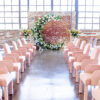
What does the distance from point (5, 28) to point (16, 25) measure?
3.00ft

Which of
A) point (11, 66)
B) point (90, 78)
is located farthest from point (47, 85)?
point (90, 78)

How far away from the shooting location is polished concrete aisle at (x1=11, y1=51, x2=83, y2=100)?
4.54 metres

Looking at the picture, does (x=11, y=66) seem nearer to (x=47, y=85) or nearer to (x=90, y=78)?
(x=47, y=85)

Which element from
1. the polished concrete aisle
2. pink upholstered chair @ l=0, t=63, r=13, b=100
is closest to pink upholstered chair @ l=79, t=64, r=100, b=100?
the polished concrete aisle

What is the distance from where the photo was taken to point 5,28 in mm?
17656

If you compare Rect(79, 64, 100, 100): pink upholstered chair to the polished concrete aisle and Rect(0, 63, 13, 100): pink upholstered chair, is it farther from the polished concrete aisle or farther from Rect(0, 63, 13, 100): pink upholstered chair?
Rect(0, 63, 13, 100): pink upholstered chair

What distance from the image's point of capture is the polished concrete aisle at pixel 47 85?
454 centimetres

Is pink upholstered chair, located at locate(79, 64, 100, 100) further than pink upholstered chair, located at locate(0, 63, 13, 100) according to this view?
No

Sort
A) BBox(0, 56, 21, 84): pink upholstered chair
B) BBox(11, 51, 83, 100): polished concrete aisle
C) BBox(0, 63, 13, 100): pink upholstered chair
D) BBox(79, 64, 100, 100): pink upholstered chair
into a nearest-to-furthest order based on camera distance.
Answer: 1. BBox(79, 64, 100, 100): pink upholstered chair
2. BBox(0, 63, 13, 100): pink upholstered chair
3. BBox(11, 51, 83, 100): polished concrete aisle
4. BBox(0, 56, 21, 84): pink upholstered chair

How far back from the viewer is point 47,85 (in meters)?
5.35

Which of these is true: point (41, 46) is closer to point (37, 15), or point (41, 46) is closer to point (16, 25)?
point (37, 15)

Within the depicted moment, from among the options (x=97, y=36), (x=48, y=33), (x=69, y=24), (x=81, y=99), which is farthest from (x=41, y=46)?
(x=81, y=99)

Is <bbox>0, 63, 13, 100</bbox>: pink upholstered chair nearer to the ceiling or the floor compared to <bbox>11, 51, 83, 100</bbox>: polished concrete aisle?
nearer to the ceiling

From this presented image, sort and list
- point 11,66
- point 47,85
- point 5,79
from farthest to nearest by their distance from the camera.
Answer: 1. point 47,85
2. point 11,66
3. point 5,79
